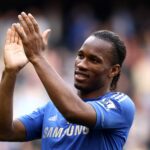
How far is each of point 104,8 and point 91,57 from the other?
12091mm

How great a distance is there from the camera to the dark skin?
6.01m

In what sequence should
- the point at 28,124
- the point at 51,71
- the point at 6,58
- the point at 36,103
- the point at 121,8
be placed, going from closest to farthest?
the point at 51,71 → the point at 6,58 → the point at 28,124 → the point at 36,103 → the point at 121,8

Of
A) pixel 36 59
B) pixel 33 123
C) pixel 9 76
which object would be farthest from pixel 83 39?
pixel 36 59

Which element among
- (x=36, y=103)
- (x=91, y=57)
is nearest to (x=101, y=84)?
(x=91, y=57)

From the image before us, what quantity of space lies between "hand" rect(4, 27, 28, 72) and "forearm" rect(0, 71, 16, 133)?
9 centimetres

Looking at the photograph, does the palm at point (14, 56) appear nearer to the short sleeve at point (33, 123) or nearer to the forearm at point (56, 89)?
the forearm at point (56, 89)

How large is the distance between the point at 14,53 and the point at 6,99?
42 cm

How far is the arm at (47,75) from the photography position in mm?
5980

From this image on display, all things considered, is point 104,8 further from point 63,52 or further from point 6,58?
point 6,58

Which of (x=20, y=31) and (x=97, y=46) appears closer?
(x=20, y=31)

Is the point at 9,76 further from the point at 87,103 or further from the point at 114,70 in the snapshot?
the point at 114,70

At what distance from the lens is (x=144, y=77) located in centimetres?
1469

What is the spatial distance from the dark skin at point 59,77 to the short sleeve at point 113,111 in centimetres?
9

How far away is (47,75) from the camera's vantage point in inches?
237
